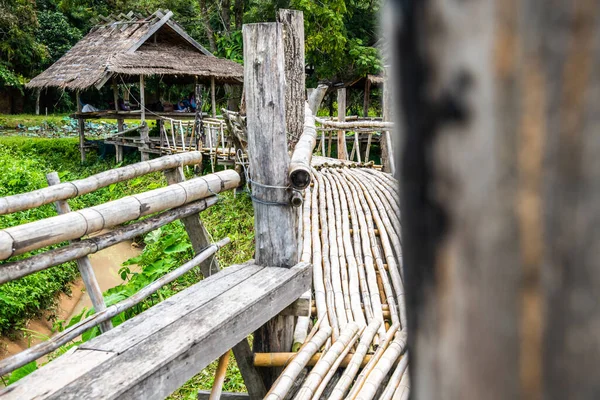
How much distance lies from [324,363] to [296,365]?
0.40 feet

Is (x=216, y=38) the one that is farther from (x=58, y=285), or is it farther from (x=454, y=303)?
(x=454, y=303)

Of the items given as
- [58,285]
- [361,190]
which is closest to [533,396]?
[361,190]

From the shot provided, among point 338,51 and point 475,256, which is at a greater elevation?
point 338,51

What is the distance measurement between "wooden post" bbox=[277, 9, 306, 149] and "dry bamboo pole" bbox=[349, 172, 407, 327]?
891 mm

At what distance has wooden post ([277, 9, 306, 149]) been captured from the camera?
13.3ft

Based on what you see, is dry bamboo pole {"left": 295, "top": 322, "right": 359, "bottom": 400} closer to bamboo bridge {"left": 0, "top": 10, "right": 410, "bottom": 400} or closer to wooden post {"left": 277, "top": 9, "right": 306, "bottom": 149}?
bamboo bridge {"left": 0, "top": 10, "right": 410, "bottom": 400}

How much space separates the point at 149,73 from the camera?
40.9 feet

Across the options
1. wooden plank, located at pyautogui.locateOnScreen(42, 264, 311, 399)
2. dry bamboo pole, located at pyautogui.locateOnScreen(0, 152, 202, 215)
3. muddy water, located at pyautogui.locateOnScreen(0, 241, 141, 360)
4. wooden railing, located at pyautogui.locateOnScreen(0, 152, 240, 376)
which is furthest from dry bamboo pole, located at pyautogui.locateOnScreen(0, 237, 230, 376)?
muddy water, located at pyautogui.locateOnScreen(0, 241, 141, 360)

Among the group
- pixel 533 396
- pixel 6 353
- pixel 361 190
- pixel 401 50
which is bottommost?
pixel 6 353

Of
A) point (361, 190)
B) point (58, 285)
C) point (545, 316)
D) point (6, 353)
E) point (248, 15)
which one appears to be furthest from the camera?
point (248, 15)

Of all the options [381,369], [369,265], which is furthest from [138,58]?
[381,369]

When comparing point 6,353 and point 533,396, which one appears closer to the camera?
point 533,396

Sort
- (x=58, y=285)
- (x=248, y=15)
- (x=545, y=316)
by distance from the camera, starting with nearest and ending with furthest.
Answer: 1. (x=545, y=316)
2. (x=58, y=285)
3. (x=248, y=15)

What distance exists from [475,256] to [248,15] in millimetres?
14947
